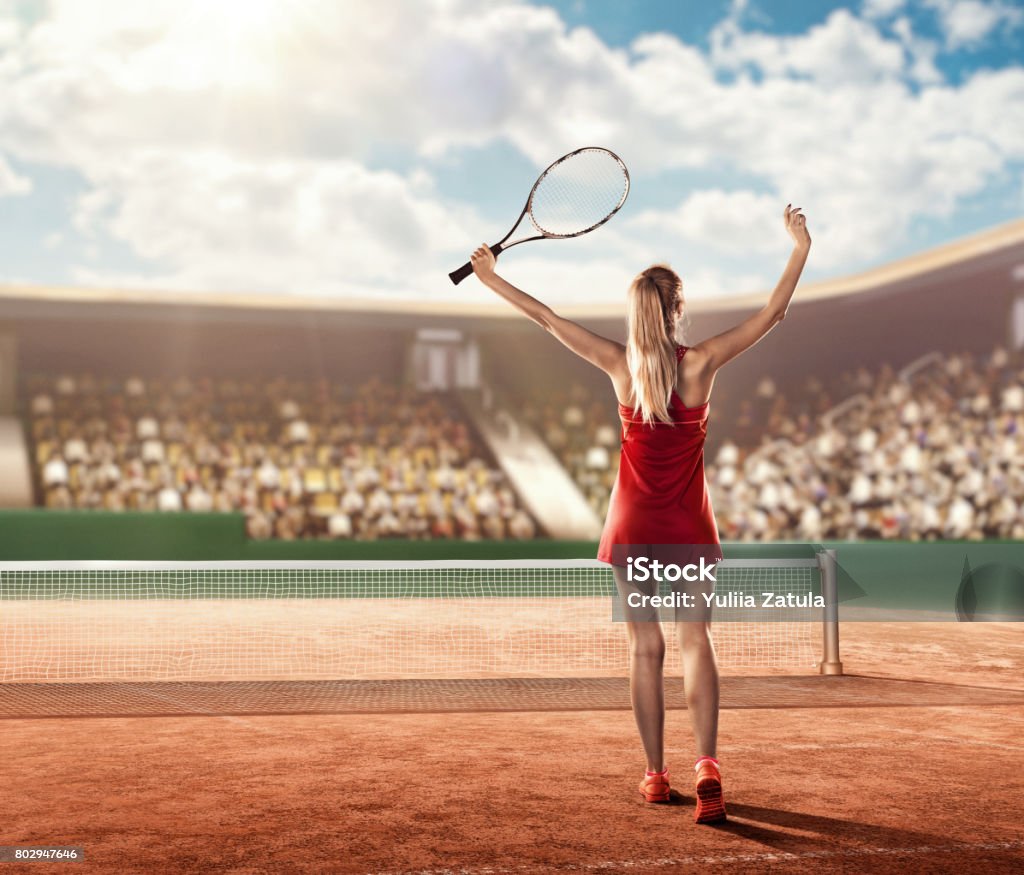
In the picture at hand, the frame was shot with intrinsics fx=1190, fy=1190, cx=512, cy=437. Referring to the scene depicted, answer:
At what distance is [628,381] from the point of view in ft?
13.3

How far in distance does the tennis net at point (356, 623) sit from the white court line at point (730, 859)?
362 centimetres

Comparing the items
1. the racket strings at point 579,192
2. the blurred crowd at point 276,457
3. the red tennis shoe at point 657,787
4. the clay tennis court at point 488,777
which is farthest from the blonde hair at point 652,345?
the blurred crowd at point 276,457

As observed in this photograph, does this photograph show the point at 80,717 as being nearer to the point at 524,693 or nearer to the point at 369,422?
the point at 524,693

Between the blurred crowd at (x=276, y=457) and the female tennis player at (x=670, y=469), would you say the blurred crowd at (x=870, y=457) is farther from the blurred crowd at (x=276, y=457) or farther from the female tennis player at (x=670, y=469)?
the female tennis player at (x=670, y=469)

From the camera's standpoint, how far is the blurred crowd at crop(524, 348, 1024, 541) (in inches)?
764

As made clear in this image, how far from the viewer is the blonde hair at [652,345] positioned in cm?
389

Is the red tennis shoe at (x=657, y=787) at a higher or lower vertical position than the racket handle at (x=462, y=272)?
lower

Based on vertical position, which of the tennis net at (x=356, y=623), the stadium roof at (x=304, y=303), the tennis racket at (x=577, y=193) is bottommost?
the tennis net at (x=356, y=623)

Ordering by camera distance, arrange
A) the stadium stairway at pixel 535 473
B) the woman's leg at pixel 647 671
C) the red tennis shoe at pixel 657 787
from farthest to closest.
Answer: the stadium stairway at pixel 535 473 → the red tennis shoe at pixel 657 787 → the woman's leg at pixel 647 671

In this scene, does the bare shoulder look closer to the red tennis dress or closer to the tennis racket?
the red tennis dress

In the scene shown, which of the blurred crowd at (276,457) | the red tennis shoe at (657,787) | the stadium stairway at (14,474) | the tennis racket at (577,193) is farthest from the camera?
the blurred crowd at (276,457)

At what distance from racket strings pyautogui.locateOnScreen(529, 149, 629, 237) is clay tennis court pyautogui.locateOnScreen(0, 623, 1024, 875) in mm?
2439

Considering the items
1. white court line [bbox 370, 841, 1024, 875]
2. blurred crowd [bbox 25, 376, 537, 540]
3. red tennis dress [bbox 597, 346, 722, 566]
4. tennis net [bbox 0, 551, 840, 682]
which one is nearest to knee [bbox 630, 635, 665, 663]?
red tennis dress [bbox 597, 346, 722, 566]

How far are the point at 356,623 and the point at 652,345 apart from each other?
10084mm
